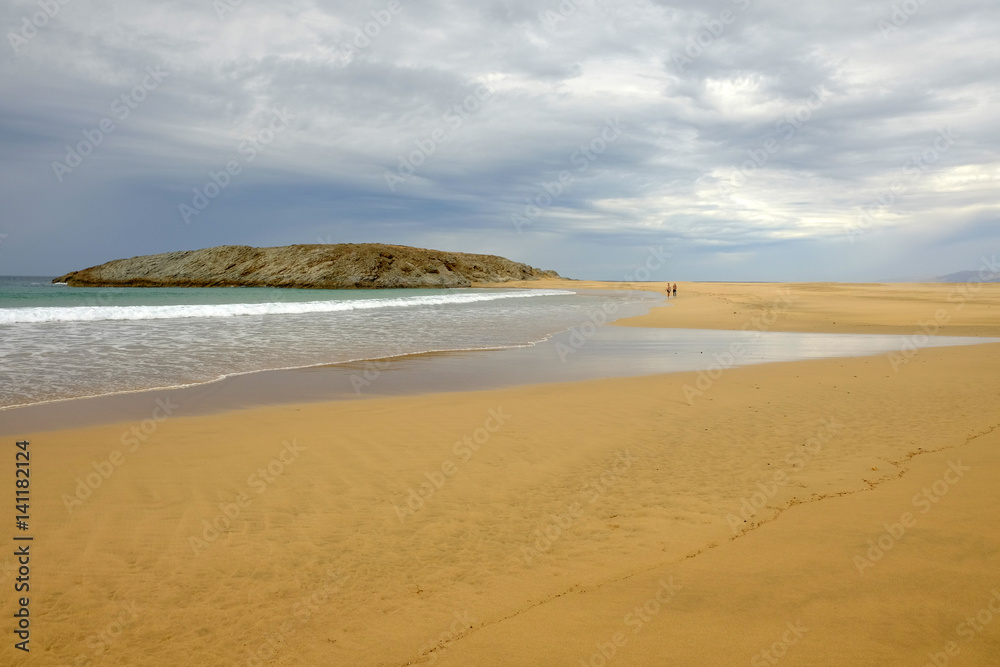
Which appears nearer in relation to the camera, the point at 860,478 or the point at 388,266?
the point at 860,478

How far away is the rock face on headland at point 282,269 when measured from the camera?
96.8m

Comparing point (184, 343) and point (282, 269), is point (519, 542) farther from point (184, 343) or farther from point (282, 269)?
point (282, 269)

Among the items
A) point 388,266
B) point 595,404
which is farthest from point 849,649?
point 388,266

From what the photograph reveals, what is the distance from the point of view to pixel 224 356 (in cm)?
1428

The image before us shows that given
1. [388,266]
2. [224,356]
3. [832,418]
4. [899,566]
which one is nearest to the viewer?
[899,566]

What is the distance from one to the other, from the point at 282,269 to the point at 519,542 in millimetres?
103667

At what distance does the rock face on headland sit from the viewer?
9675 centimetres

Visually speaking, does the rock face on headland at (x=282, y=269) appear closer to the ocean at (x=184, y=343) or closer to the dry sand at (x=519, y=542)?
the ocean at (x=184, y=343)

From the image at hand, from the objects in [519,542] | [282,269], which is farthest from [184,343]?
[282,269]

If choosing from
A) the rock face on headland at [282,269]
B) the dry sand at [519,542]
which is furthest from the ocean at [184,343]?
the rock face on headland at [282,269]

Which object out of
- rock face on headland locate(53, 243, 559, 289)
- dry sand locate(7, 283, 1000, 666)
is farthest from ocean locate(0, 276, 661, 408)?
rock face on headland locate(53, 243, 559, 289)

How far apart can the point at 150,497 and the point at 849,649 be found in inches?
213

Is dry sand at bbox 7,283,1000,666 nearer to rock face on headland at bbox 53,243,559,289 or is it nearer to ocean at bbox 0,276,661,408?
ocean at bbox 0,276,661,408

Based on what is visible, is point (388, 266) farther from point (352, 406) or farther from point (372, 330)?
point (352, 406)
